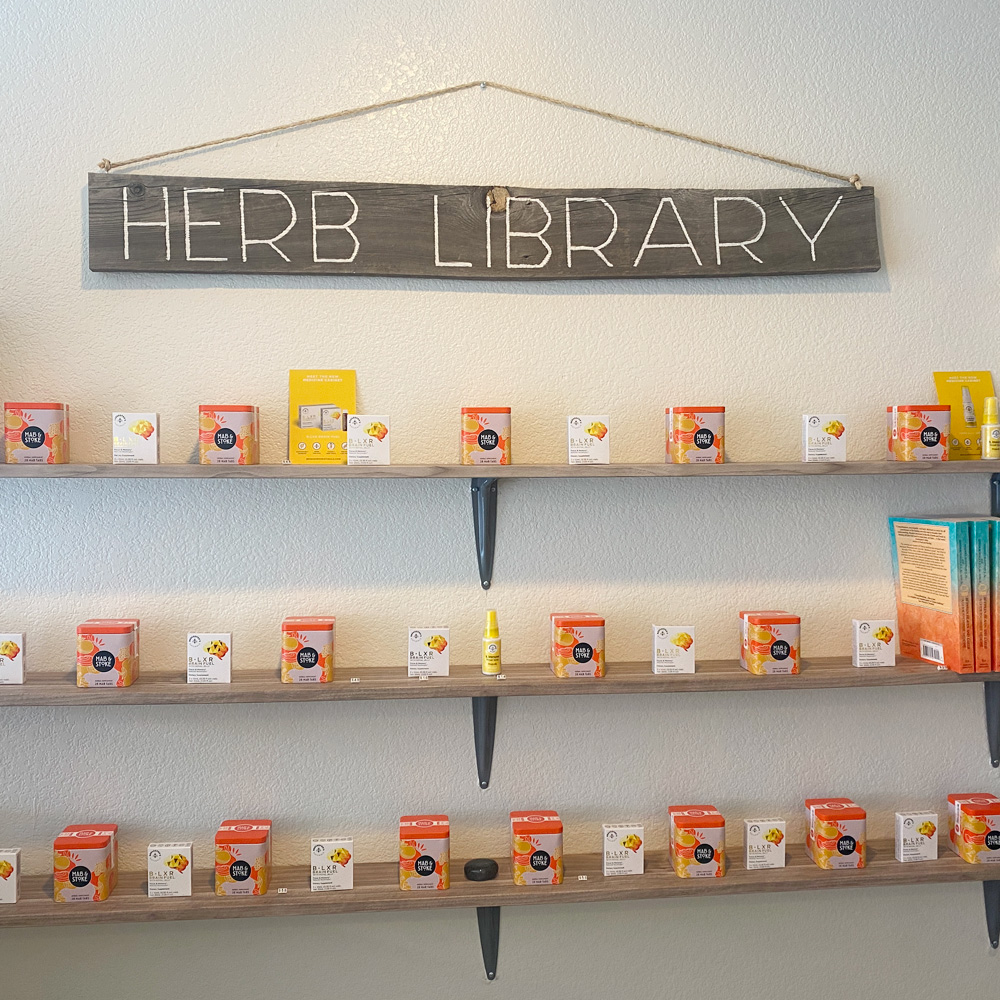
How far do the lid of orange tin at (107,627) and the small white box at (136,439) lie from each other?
354mm

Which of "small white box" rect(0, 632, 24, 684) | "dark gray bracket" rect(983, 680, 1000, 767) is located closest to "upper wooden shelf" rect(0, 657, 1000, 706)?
"small white box" rect(0, 632, 24, 684)

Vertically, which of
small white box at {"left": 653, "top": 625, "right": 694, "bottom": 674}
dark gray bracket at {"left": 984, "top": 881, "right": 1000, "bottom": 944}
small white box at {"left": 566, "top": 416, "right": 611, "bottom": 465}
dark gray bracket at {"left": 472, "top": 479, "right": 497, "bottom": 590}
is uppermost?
small white box at {"left": 566, "top": 416, "right": 611, "bottom": 465}

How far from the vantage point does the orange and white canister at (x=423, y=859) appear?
6.21ft

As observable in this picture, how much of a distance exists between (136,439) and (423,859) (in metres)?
1.12

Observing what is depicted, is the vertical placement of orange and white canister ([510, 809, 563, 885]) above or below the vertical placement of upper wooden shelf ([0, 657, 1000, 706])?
below

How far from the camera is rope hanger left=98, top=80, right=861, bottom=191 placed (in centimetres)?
198

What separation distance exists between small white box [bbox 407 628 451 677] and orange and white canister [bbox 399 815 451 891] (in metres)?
0.35

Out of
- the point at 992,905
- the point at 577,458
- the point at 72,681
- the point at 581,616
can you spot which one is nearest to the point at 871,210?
the point at 577,458

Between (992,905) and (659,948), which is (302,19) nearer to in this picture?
(659,948)

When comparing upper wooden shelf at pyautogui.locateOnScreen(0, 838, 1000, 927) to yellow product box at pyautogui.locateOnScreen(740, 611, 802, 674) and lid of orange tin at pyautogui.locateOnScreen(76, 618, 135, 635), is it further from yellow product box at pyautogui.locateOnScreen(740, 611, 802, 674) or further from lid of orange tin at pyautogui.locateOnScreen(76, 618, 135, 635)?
lid of orange tin at pyautogui.locateOnScreen(76, 618, 135, 635)

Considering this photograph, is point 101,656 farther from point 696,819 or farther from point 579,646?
point 696,819

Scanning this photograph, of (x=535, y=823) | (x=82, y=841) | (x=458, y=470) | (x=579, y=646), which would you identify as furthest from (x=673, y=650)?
(x=82, y=841)

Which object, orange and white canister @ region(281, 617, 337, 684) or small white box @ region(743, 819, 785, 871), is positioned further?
small white box @ region(743, 819, 785, 871)

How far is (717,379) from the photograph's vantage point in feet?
6.86
